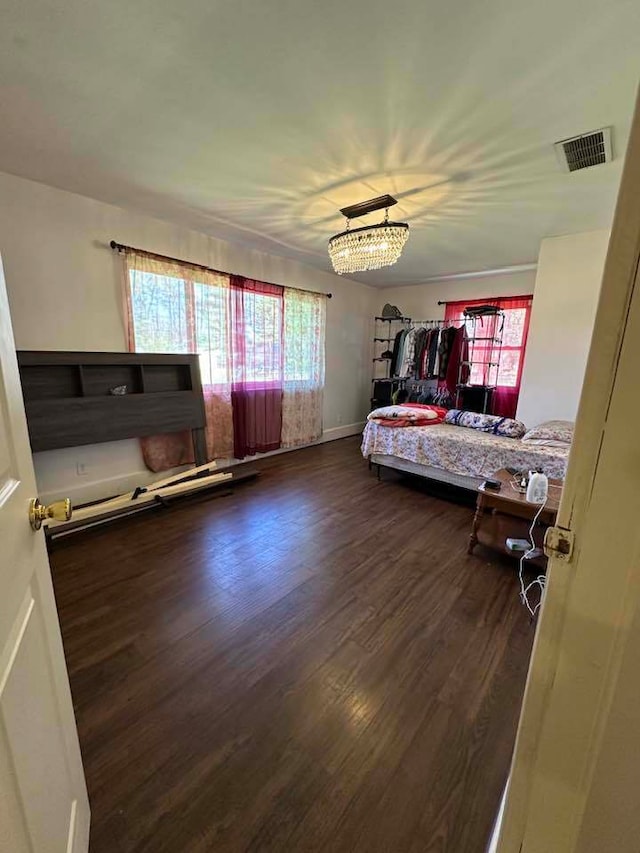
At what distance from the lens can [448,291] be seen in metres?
5.38

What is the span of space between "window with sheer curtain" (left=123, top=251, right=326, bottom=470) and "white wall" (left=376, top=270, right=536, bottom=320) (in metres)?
1.65

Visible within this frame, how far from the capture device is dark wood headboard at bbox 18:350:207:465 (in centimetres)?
263

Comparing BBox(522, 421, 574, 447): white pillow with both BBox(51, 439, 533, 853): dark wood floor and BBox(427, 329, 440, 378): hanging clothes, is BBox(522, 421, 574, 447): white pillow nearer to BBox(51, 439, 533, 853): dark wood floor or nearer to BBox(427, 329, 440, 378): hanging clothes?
BBox(51, 439, 533, 853): dark wood floor

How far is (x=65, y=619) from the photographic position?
5.94 ft

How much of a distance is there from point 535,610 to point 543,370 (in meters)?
2.60

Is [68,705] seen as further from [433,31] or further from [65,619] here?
[433,31]

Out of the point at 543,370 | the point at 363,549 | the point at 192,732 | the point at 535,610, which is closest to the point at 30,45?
the point at 192,732

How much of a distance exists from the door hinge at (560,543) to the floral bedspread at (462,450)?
2.39 meters

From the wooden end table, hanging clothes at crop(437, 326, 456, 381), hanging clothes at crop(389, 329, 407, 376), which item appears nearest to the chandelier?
the wooden end table

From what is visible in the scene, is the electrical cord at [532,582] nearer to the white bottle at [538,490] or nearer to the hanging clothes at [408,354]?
the white bottle at [538,490]

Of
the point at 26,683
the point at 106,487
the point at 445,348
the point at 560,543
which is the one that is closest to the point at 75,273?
the point at 106,487

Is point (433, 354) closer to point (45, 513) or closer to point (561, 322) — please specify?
point (561, 322)

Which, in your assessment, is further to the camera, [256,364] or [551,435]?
[256,364]

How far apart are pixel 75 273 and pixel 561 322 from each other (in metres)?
4.47
